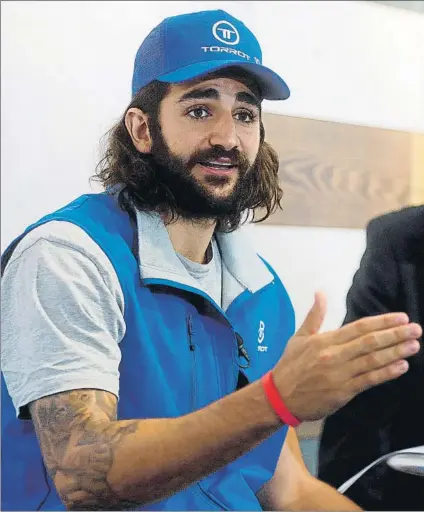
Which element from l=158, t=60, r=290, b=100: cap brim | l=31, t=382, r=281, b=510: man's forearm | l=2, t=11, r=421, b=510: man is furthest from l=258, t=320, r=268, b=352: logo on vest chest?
l=158, t=60, r=290, b=100: cap brim

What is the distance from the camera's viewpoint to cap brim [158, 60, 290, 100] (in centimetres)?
80

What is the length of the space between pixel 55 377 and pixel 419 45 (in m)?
0.70

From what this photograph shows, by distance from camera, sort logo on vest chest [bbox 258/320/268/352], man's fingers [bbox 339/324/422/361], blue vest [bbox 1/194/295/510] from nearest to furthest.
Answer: man's fingers [bbox 339/324/422/361]
blue vest [bbox 1/194/295/510]
logo on vest chest [bbox 258/320/268/352]

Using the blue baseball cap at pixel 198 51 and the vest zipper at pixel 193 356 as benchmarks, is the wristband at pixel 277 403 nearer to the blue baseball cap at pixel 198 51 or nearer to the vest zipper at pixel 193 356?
the vest zipper at pixel 193 356

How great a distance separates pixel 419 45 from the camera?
93 centimetres

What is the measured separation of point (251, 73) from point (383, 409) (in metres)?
0.50

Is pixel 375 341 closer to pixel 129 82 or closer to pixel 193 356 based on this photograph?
pixel 193 356

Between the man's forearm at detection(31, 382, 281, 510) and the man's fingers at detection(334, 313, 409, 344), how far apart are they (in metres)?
0.11

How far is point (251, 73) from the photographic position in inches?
32.9

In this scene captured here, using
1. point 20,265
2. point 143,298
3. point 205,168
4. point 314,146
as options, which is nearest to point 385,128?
point 314,146

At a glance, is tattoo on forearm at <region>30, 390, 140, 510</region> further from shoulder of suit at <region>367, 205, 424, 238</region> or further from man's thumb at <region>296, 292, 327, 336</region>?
shoulder of suit at <region>367, 205, 424, 238</region>

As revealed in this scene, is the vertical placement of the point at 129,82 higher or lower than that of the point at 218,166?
higher

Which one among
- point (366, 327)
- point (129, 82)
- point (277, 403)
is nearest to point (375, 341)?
point (366, 327)

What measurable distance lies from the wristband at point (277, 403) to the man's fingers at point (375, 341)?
0.08m
